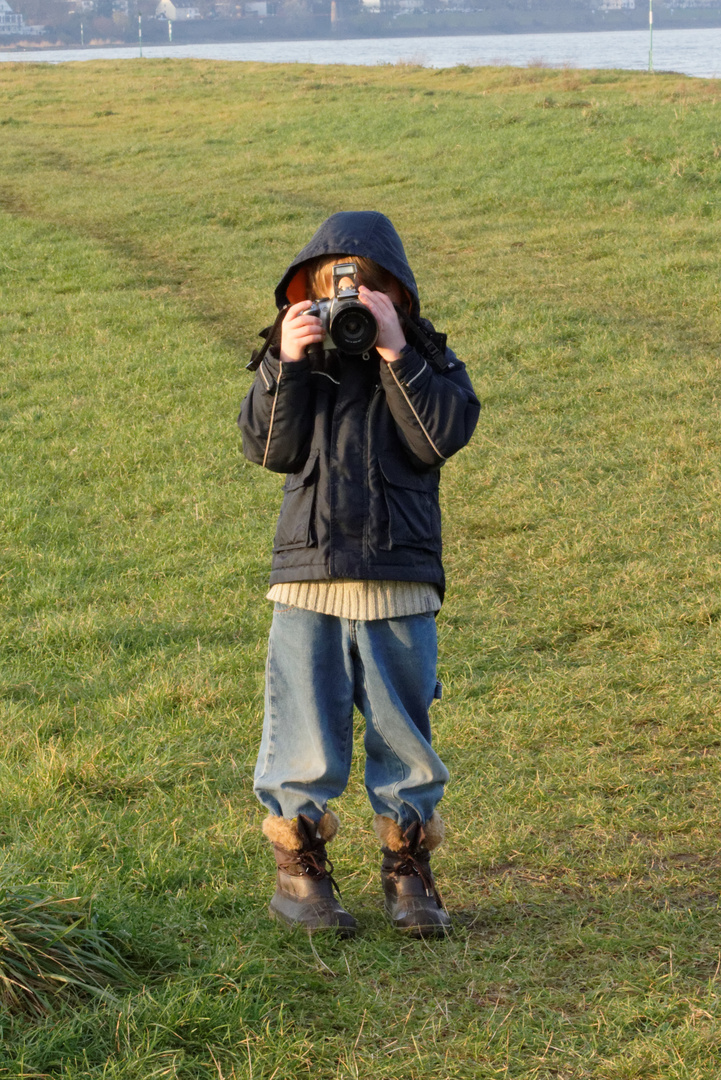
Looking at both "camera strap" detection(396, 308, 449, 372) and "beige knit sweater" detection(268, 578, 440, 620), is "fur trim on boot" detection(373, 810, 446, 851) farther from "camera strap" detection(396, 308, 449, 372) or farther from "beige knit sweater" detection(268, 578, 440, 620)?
"camera strap" detection(396, 308, 449, 372)

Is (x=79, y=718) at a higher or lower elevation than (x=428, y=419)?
lower

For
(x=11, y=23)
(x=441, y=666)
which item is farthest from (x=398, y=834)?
(x=11, y=23)

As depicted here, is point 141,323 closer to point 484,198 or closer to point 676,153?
point 484,198

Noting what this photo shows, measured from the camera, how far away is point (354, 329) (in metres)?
2.85

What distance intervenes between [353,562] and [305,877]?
90 cm

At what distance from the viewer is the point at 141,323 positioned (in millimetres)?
12195

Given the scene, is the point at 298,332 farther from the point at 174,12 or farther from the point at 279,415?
the point at 174,12

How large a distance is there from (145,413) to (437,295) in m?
4.25

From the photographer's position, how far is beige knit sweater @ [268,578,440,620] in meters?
3.04

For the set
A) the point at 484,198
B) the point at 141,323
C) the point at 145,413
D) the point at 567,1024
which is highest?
the point at 484,198

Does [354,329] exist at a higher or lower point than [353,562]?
higher

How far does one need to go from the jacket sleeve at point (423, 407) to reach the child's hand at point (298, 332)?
211 mm

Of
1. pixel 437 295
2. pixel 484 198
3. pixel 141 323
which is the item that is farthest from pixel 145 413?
pixel 484 198

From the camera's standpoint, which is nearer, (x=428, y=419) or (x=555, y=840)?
(x=428, y=419)
